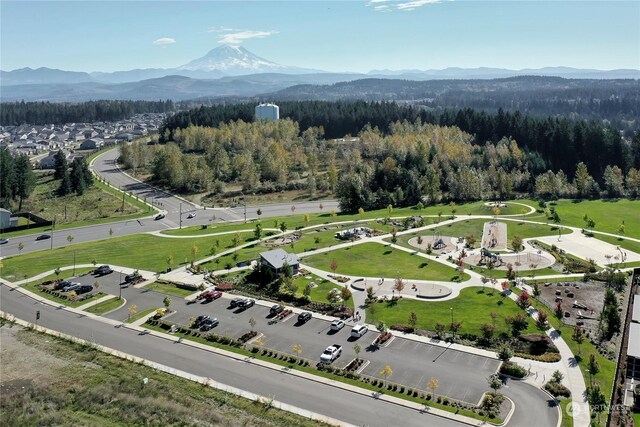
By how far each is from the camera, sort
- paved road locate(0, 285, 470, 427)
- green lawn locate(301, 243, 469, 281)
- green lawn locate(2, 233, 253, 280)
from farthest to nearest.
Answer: green lawn locate(2, 233, 253, 280), green lawn locate(301, 243, 469, 281), paved road locate(0, 285, 470, 427)

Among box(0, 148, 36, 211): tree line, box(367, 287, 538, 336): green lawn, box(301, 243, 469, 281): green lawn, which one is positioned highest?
box(0, 148, 36, 211): tree line

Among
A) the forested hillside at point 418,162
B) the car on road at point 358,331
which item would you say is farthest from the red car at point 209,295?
the forested hillside at point 418,162

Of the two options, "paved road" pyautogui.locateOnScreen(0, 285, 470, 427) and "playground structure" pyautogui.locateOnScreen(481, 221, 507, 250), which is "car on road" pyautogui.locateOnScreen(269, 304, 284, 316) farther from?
"playground structure" pyautogui.locateOnScreen(481, 221, 507, 250)

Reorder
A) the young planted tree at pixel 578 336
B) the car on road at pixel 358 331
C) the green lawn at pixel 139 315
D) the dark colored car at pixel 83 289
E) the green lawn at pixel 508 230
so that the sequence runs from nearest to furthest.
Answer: the young planted tree at pixel 578 336 < the car on road at pixel 358 331 < the green lawn at pixel 139 315 < the dark colored car at pixel 83 289 < the green lawn at pixel 508 230

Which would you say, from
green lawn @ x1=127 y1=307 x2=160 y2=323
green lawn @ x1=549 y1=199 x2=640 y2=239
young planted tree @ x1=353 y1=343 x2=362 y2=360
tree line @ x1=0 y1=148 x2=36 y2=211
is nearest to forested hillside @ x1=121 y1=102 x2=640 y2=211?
green lawn @ x1=549 y1=199 x2=640 y2=239

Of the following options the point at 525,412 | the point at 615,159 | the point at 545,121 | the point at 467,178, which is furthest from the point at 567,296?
the point at 545,121

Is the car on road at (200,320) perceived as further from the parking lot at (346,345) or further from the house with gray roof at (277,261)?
the house with gray roof at (277,261)
